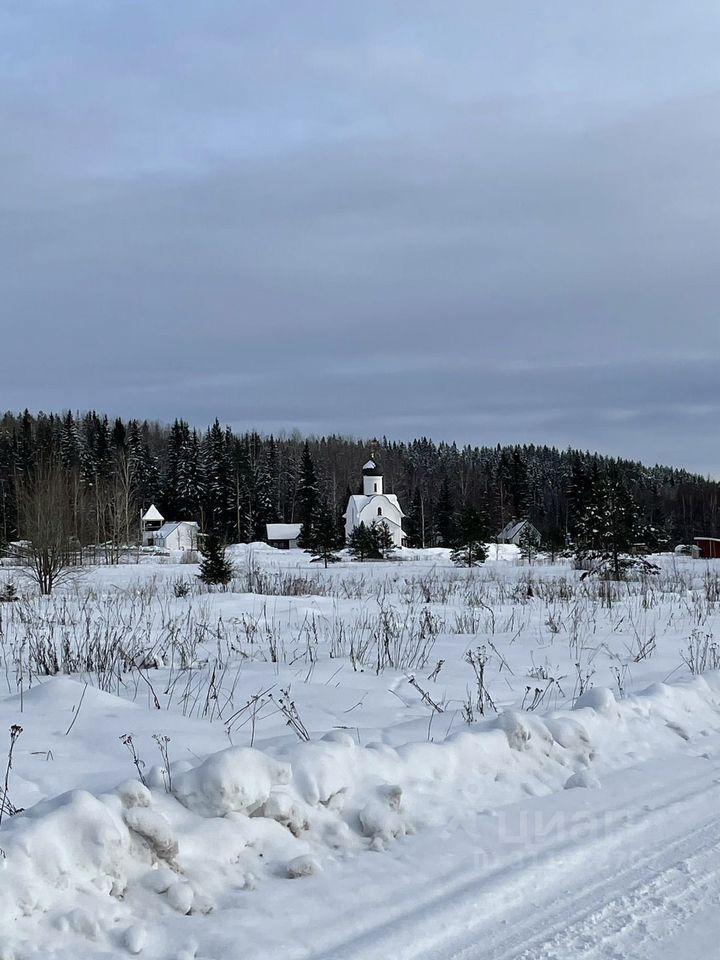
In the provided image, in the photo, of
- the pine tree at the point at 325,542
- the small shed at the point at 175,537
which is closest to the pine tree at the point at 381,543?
the pine tree at the point at 325,542

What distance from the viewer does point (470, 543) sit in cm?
3988

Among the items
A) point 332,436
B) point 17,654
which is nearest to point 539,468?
point 332,436

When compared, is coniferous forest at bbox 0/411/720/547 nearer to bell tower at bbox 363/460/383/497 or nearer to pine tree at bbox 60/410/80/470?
pine tree at bbox 60/410/80/470

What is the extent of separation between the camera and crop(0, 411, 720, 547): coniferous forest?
78.6 meters

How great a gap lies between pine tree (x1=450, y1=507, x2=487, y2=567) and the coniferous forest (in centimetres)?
1430

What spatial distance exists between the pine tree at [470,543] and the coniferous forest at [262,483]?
46.9 feet

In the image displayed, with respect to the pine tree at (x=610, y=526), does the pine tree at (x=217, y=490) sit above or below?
above

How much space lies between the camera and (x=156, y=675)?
712 cm

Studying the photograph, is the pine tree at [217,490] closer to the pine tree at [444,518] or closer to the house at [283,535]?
the house at [283,535]

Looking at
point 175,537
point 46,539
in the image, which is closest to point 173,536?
point 175,537

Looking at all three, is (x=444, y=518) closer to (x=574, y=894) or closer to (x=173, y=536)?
(x=173, y=536)

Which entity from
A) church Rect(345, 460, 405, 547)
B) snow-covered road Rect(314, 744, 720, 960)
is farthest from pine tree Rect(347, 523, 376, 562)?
snow-covered road Rect(314, 744, 720, 960)

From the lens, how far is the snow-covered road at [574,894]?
2.67 metres

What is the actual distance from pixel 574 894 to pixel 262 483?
284ft
